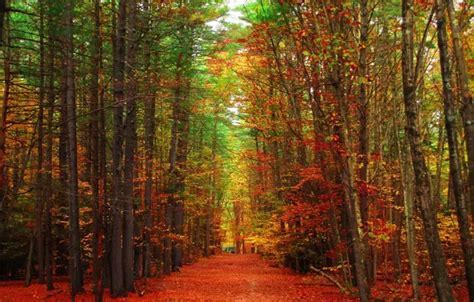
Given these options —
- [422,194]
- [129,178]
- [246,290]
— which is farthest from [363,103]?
[246,290]

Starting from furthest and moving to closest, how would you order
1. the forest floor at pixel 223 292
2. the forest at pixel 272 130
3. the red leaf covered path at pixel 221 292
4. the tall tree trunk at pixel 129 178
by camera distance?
the tall tree trunk at pixel 129 178
the red leaf covered path at pixel 221 292
the forest floor at pixel 223 292
the forest at pixel 272 130

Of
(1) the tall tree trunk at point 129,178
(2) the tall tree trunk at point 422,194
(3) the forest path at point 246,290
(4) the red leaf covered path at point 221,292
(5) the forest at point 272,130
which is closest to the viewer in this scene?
A: (2) the tall tree trunk at point 422,194

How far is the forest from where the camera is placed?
8.77m

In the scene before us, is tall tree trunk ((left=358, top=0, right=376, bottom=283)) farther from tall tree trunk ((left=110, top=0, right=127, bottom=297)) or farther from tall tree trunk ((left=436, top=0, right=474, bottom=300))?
tall tree trunk ((left=110, top=0, right=127, bottom=297))

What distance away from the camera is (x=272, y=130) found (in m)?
20.0

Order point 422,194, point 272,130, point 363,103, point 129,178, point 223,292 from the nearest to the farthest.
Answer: point 422,194, point 363,103, point 129,178, point 223,292, point 272,130

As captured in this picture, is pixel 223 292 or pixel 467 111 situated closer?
pixel 467 111

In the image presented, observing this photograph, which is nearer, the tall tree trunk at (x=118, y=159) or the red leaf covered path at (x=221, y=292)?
the tall tree trunk at (x=118, y=159)

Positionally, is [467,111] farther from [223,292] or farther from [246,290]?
[246,290]

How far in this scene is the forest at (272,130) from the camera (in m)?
8.77

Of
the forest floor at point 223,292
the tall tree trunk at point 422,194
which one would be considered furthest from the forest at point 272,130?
the forest floor at point 223,292

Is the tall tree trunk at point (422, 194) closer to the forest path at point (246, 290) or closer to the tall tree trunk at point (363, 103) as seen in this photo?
the tall tree trunk at point (363, 103)

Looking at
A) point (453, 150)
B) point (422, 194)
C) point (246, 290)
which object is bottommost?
point (246, 290)

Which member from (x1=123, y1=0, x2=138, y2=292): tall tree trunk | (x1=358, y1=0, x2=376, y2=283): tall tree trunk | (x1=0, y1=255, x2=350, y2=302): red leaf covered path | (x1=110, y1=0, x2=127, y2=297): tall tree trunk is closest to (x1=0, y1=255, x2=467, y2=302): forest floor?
(x1=0, y1=255, x2=350, y2=302): red leaf covered path
